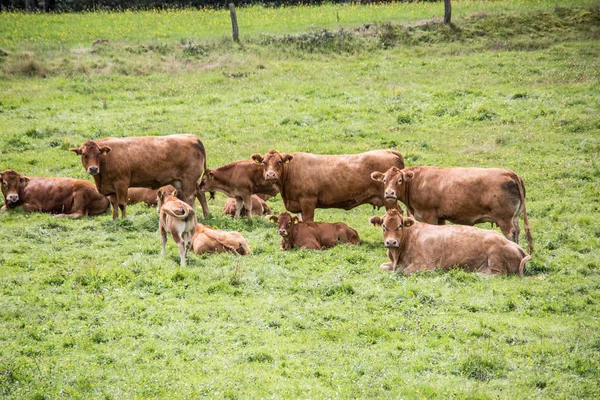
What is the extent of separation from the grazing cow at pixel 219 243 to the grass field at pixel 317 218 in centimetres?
39

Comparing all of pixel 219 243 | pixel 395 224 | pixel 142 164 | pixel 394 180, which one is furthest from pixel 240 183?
pixel 395 224

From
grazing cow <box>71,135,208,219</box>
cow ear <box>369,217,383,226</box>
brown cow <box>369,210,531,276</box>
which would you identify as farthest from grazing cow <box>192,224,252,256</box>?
grazing cow <box>71,135,208,219</box>

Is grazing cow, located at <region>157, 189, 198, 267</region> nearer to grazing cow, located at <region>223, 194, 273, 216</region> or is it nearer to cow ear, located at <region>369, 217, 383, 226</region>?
cow ear, located at <region>369, 217, 383, 226</region>

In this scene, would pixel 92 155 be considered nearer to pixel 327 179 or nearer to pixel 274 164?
pixel 274 164

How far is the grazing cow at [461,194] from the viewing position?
16.0 m

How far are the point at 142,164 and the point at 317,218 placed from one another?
4735 millimetres

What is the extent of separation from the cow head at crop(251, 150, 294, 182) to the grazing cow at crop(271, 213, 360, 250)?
1.49 metres

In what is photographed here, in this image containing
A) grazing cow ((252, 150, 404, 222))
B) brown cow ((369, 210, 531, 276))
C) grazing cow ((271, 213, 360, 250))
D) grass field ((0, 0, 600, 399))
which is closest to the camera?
grass field ((0, 0, 600, 399))

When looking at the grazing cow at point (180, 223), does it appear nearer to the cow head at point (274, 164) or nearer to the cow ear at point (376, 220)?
the cow head at point (274, 164)

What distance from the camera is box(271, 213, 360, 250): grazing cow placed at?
16703 millimetres

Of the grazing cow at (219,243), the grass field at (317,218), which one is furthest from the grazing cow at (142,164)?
the grazing cow at (219,243)

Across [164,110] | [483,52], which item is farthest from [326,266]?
[483,52]

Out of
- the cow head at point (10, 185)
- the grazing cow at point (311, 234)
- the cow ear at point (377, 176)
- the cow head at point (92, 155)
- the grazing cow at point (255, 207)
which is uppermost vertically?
the cow head at point (92, 155)

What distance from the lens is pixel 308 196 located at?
18578 mm
